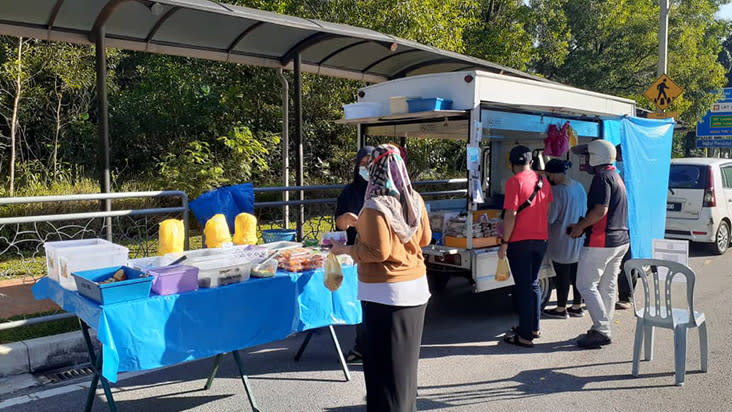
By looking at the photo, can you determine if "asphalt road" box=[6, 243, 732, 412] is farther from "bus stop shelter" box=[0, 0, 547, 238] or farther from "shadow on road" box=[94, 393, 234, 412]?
"bus stop shelter" box=[0, 0, 547, 238]

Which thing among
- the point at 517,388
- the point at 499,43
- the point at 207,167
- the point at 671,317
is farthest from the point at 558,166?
the point at 499,43

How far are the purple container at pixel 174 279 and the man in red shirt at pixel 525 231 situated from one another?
117 inches

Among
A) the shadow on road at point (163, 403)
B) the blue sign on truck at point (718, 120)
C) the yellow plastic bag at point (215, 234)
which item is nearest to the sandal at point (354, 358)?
the shadow on road at point (163, 403)

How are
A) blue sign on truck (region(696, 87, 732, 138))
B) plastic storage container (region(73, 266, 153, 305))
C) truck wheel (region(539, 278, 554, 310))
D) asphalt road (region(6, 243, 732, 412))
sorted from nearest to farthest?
plastic storage container (region(73, 266, 153, 305)) < asphalt road (region(6, 243, 732, 412)) < truck wheel (region(539, 278, 554, 310)) < blue sign on truck (region(696, 87, 732, 138))

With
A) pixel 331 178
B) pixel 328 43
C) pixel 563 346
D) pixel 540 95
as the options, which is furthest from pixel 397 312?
pixel 331 178

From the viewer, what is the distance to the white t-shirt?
312 cm

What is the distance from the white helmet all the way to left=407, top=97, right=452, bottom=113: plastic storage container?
1.49 metres

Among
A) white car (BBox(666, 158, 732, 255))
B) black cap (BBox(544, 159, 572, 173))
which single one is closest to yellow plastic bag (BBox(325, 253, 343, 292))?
black cap (BBox(544, 159, 572, 173))

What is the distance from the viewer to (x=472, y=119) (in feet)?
18.6

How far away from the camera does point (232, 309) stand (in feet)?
12.8

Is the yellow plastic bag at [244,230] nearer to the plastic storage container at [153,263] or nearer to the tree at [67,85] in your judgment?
the plastic storage container at [153,263]

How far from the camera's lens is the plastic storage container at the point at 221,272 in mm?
3832

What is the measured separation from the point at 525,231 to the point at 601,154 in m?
1.10

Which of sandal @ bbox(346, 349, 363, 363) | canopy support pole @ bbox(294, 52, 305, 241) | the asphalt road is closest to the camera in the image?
the asphalt road
